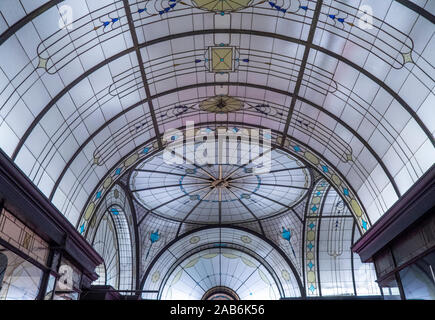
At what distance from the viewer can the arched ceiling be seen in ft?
30.2

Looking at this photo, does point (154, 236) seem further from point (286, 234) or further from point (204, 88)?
point (204, 88)

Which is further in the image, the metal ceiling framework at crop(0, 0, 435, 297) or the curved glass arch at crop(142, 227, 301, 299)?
the curved glass arch at crop(142, 227, 301, 299)

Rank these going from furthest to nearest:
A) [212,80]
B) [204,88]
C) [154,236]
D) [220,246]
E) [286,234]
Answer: [220,246] < [154,236] < [286,234] < [204,88] < [212,80]

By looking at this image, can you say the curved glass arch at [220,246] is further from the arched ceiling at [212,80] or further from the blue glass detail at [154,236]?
the arched ceiling at [212,80]

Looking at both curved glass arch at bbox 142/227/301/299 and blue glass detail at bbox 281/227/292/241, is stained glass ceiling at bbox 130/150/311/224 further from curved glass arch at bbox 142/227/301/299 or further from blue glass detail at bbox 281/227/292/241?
curved glass arch at bbox 142/227/301/299

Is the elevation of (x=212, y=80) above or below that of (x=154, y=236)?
above

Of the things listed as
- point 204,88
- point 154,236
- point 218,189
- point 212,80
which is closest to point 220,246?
point 154,236

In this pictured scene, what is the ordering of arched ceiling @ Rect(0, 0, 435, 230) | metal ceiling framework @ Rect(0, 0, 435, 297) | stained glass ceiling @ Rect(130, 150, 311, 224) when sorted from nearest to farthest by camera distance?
arched ceiling @ Rect(0, 0, 435, 230)
metal ceiling framework @ Rect(0, 0, 435, 297)
stained glass ceiling @ Rect(130, 150, 311, 224)

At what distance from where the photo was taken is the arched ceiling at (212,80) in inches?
363

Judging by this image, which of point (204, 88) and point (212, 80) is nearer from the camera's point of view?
point (212, 80)

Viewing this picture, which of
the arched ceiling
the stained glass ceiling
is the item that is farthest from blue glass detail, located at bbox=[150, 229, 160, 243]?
the arched ceiling

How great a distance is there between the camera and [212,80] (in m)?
13.7

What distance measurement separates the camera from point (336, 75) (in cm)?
1185

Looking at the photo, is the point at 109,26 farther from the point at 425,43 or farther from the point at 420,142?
the point at 420,142
